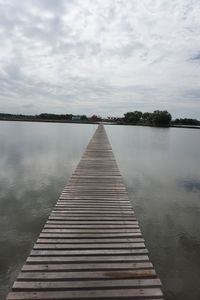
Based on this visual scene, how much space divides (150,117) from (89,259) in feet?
378

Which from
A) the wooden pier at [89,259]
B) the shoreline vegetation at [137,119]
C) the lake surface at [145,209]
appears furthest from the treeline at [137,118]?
the wooden pier at [89,259]

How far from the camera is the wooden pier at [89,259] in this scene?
4.29 m

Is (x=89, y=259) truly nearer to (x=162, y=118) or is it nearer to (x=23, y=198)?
(x=23, y=198)

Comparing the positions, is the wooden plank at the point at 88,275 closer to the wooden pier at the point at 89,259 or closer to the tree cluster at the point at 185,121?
the wooden pier at the point at 89,259

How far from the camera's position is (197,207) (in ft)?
42.8

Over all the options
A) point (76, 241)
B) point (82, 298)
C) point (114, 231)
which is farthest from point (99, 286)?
point (114, 231)

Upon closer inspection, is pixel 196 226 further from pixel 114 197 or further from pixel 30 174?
pixel 30 174

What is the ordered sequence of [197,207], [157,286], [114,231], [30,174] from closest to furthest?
[157,286]
[114,231]
[197,207]
[30,174]

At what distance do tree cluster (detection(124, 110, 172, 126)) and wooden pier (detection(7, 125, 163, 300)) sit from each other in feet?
338

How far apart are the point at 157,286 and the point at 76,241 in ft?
6.61

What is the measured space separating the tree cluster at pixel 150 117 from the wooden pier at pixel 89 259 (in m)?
103

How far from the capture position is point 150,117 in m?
118

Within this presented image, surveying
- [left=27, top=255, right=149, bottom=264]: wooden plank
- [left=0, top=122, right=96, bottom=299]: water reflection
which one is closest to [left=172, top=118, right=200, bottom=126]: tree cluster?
[left=0, top=122, right=96, bottom=299]: water reflection

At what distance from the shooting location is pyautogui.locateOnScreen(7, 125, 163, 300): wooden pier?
14.1 feet
